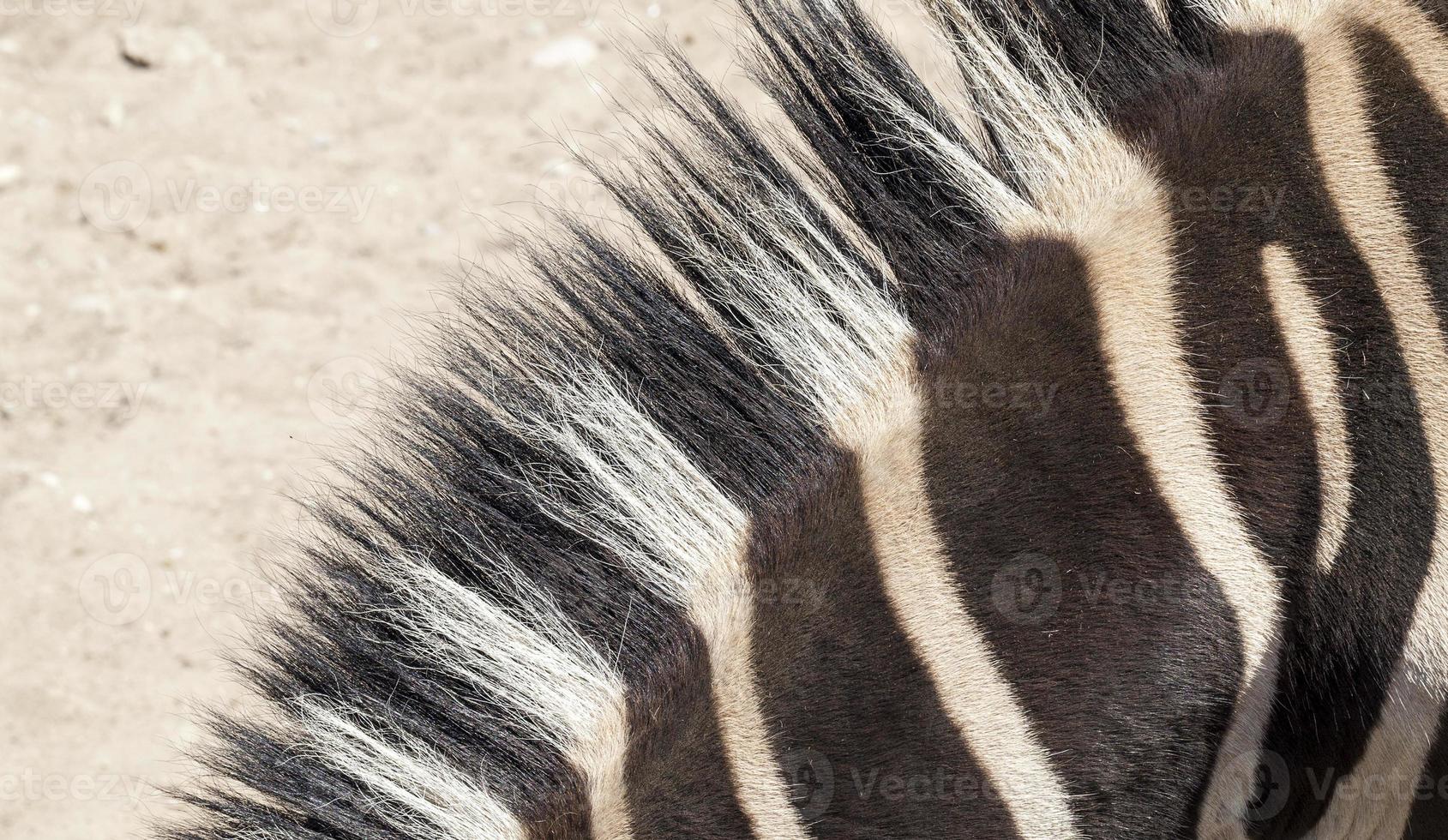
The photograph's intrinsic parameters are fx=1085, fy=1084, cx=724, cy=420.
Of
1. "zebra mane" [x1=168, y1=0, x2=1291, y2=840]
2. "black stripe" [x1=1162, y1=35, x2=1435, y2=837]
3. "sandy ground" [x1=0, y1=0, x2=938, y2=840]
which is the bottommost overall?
"black stripe" [x1=1162, y1=35, x2=1435, y2=837]

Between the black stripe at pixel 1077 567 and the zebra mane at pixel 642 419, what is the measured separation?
0.42ft

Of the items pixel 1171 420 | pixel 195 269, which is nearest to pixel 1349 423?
pixel 1171 420

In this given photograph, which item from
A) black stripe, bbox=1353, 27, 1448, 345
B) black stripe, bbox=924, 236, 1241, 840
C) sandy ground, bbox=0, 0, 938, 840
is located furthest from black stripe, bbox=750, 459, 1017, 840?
sandy ground, bbox=0, 0, 938, 840

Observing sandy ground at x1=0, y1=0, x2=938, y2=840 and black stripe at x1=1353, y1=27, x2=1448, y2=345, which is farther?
sandy ground at x1=0, y1=0, x2=938, y2=840

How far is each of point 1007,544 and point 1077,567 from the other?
0.30ft

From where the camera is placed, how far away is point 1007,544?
1.31 meters

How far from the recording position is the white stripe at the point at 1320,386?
132 cm

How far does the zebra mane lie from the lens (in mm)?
1313

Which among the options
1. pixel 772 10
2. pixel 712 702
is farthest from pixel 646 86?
pixel 712 702

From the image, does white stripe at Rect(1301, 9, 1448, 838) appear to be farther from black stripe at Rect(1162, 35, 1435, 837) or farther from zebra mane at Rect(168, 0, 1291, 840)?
zebra mane at Rect(168, 0, 1291, 840)

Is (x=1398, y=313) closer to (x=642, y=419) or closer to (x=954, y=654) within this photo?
(x=954, y=654)

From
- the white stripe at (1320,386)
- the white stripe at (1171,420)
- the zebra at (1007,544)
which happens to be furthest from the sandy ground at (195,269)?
the white stripe at (1320,386)

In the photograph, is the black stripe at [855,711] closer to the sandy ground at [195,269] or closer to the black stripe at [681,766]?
the black stripe at [681,766]

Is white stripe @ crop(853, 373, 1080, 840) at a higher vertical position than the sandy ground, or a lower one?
lower
